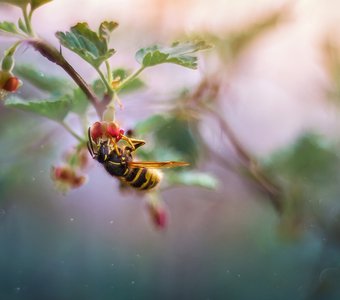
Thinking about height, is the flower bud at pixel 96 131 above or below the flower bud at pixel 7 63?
below

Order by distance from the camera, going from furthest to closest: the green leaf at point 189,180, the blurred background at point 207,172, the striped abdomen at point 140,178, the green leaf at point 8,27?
the blurred background at point 207,172 < the green leaf at point 189,180 < the striped abdomen at point 140,178 < the green leaf at point 8,27

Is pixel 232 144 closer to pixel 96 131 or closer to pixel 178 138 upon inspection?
pixel 178 138

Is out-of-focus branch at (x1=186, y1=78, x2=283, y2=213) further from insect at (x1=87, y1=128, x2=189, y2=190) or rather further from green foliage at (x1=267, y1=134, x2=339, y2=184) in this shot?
insect at (x1=87, y1=128, x2=189, y2=190)

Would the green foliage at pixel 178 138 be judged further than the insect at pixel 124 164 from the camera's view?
Yes

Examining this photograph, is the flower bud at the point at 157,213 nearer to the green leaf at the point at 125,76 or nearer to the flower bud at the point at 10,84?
the green leaf at the point at 125,76

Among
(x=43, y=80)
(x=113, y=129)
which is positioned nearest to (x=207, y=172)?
(x=43, y=80)

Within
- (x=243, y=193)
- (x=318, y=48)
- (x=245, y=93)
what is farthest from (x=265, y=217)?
(x=318, y=48)

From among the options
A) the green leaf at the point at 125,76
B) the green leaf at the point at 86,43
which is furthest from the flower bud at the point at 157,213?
the green leaf at the point at 86,43

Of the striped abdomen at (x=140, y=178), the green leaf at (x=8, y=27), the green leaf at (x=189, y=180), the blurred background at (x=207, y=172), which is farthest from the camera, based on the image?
the blurred background at (x=207, y=172)
